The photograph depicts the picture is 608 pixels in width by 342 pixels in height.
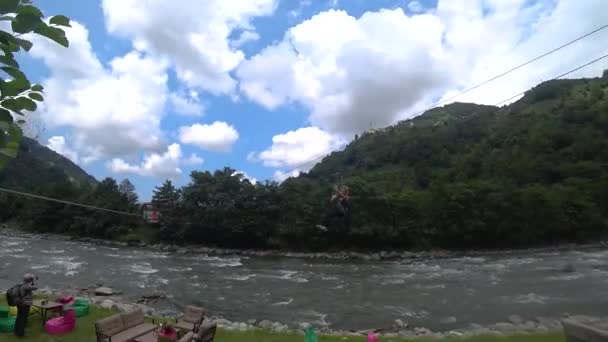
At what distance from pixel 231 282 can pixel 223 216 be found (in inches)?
953

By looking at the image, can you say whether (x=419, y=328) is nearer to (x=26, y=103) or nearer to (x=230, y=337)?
(x=230, y=337)

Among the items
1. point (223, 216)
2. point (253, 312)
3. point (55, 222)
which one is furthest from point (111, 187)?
point (253, 312)

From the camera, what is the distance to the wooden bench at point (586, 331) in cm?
548

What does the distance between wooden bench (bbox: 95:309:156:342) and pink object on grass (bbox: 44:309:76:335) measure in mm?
1802

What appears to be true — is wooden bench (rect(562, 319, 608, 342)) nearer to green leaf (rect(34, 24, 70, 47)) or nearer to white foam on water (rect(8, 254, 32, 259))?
green leaf (rect(34, 24, 70, 47))

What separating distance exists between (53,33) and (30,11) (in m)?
0.11

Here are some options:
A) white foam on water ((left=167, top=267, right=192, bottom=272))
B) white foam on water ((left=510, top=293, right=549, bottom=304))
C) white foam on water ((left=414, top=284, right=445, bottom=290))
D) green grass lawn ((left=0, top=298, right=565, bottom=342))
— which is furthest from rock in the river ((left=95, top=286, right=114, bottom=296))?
white foam on water ((left=510, top=293, right=549, bottom=304))

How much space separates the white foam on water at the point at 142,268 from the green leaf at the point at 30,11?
27942 millimetres

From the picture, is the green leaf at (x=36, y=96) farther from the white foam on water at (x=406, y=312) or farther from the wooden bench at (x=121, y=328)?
the white foam on water at (x=406, y=312)

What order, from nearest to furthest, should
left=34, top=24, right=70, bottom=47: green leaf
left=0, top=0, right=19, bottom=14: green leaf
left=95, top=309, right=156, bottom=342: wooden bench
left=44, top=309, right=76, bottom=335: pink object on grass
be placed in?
1. left=0, top=0, right=19, bottom=14: green leaf
2. left=34, top=24, right=70, bottom=47: green leaf
3. left=95, top=309, right=156, bottom=342: wooden bench
4. left=44, top=309, right=76, bottom=335: pink object on grass

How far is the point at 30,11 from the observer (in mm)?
1623

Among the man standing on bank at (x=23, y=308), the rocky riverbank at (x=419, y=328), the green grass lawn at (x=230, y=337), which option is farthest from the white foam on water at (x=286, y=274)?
the man standing on bank at (x=23, y=308)

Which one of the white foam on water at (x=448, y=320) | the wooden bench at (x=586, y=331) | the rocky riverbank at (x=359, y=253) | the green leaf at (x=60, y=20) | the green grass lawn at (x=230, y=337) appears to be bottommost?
the white foam on water at (x=448, y=320)

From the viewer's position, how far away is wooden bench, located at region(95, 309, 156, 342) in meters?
8.19
